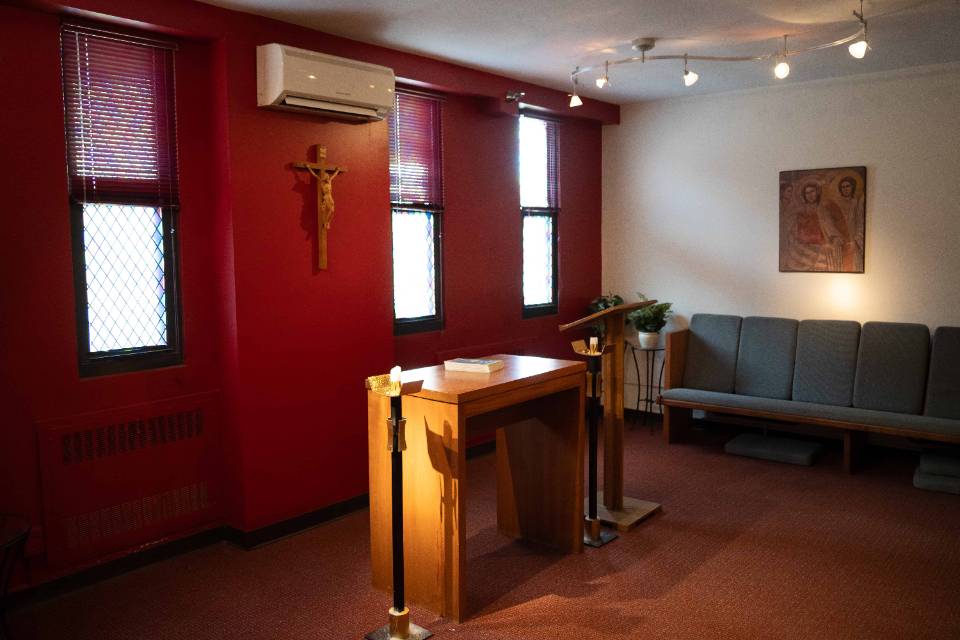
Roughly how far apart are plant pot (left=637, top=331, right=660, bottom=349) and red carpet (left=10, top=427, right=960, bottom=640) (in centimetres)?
180

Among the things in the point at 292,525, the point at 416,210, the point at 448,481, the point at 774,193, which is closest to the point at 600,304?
the point at 774,193

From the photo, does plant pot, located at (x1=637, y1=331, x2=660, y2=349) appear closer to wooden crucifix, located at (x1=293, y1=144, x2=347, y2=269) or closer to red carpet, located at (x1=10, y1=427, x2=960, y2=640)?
red carpet, located at (x1=10, y1=427, x2=960, y2=640)

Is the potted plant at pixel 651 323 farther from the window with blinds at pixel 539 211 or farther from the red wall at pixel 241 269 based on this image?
the red wall at pixel 241 269

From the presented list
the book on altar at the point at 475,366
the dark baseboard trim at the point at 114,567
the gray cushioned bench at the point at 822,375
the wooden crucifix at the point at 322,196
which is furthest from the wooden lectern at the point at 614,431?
the dark baseboard trim at the point at 114,567

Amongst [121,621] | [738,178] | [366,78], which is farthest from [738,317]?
[121,621]

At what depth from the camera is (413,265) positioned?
5.39 m

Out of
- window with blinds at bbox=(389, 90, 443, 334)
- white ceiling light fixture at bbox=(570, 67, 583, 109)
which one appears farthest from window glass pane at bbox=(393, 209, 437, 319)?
white ceiling light fixture at bbox=(570, 67, 583, 109)

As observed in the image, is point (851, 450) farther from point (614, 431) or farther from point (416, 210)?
point (416, 210)

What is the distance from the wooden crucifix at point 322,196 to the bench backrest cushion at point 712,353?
3282 mm

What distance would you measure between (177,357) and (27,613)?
1.32 metres

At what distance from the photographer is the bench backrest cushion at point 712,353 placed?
20.4ft

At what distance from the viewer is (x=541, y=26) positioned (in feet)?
14.4

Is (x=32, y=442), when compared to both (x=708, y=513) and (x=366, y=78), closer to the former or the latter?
(x=366, y=78)

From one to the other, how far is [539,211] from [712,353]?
1767mm
